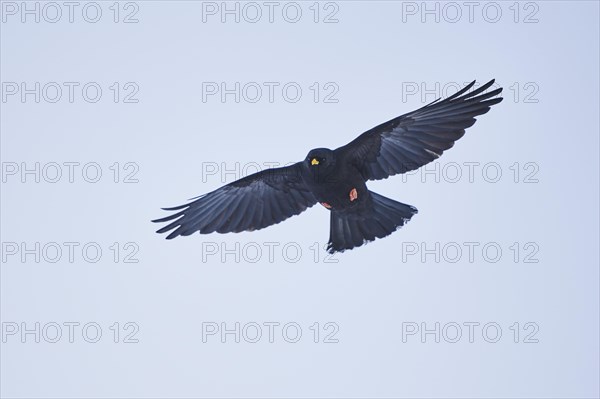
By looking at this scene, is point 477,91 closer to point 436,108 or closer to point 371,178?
point 436,108

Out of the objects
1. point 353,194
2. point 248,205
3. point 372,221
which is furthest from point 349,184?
point 248,205

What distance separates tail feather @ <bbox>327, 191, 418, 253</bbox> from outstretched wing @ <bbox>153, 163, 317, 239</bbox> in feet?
3.94

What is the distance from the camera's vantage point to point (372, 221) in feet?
66.2

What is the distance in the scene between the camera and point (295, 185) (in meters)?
21.1

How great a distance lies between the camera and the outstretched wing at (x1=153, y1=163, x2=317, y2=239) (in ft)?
69.1

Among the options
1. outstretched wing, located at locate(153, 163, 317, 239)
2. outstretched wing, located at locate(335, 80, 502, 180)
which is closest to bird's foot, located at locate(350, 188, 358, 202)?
outstretched wing, located at locate(335, 80, 502, 180)

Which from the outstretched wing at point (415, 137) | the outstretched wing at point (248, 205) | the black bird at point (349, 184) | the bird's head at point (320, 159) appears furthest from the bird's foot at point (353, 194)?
the outstretched wing at point (248, 205)

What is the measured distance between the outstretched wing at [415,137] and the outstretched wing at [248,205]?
1.64 m

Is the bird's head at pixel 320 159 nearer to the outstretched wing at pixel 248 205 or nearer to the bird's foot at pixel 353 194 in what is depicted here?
the bird's foot at pixel 353 194

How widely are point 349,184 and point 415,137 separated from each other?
1353mm

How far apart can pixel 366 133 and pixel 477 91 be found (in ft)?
6.89

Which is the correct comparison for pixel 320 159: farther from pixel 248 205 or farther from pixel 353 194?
pixel 248 205

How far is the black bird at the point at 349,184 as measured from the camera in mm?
19094

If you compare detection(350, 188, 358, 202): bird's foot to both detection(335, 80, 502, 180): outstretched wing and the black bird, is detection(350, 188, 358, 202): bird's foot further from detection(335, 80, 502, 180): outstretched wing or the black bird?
detection(335, 80, 502, 180): outstretched wing
